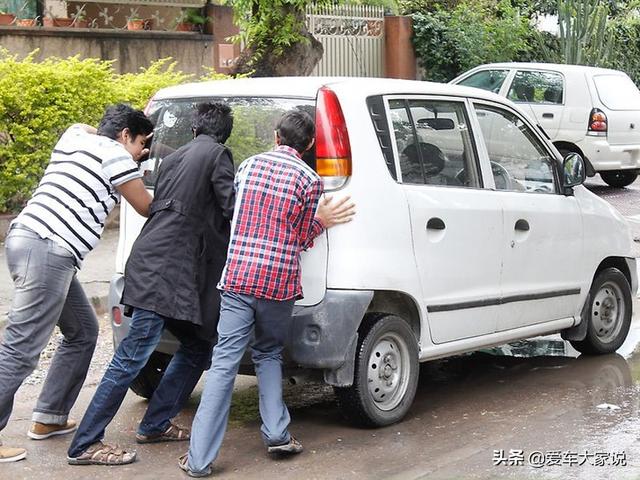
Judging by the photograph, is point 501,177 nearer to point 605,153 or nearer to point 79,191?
point 79,191

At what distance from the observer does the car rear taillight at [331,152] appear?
6.01 metres

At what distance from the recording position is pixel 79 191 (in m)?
5.77

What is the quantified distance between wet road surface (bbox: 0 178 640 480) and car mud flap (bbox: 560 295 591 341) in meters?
0.21

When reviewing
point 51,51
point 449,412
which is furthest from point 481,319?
point 51,51

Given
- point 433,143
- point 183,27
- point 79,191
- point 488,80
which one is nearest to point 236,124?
point 79,191

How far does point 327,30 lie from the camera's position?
2080cm

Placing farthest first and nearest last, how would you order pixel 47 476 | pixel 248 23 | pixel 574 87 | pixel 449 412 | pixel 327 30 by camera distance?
pixel 327 30, pixel 574 87, pixel 248 23, pixel 449 412, pixel 47 476

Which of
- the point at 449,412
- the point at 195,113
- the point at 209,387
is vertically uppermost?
the point at 195,113

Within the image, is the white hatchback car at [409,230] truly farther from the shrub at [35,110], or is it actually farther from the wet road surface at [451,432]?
the shrub at [35,110]

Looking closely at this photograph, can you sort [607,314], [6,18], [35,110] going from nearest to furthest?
1. [607,314]
2. [35,110]
3. [6,18]

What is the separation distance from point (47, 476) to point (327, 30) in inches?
631

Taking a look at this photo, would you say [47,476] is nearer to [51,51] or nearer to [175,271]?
[175,271]

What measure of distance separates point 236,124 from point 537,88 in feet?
37.0

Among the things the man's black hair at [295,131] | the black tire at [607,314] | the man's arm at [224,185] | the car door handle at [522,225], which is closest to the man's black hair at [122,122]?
the man's arm at [224,185]
